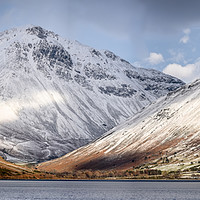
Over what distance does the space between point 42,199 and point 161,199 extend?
35643 millimetres

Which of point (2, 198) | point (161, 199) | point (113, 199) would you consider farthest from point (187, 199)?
point (2, 198)

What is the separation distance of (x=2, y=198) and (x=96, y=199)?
27897 mm

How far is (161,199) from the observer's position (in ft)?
404

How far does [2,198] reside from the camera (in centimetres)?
12231

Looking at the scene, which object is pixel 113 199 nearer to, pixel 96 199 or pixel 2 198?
pixel 96 199

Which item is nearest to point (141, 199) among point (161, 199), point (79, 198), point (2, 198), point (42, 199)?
point (161, 199)

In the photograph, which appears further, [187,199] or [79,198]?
[79,198]

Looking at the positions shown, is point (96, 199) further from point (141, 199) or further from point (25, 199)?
point (25, 199)

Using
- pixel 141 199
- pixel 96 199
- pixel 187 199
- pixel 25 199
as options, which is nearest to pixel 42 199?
pixel 25 199

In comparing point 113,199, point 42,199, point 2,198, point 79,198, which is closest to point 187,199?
point 113,199

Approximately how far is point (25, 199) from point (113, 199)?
2625 cm

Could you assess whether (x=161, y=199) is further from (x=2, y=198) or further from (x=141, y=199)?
(x=2, y=198)

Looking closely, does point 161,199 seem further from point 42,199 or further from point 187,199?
point 42,199

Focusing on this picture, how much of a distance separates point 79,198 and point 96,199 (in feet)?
23.3
